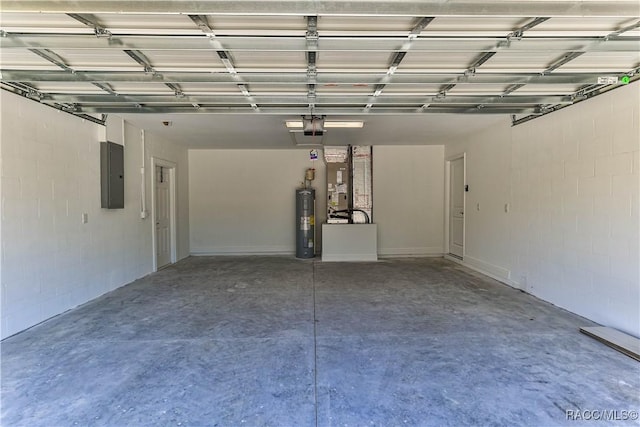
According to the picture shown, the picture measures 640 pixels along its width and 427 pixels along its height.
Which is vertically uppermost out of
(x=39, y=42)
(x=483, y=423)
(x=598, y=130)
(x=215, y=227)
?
(x=39, y=42)

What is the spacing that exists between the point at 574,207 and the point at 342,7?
3429 mm

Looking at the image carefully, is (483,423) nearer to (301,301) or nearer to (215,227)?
(301,301)

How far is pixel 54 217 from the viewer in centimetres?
355

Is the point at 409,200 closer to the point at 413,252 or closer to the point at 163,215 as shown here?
the point at 413,252

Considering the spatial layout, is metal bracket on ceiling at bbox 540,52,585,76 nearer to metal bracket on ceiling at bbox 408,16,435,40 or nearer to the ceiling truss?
the ceiling truss

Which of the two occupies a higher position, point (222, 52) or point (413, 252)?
point (222, 52)

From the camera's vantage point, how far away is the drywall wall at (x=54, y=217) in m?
3.04

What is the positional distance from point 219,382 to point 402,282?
346 cm

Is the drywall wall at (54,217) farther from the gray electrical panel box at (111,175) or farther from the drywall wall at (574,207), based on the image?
the drywall wall at (574,207)

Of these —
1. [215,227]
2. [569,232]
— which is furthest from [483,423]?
[215,227]

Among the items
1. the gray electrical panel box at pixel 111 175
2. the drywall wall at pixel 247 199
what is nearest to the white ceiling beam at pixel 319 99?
the gray electrical panel box at pixel 111 175

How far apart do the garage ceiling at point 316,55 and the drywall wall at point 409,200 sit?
10.5 ft

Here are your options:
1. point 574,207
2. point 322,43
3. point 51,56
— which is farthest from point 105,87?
point 574,207

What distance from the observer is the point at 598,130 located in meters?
3.32
